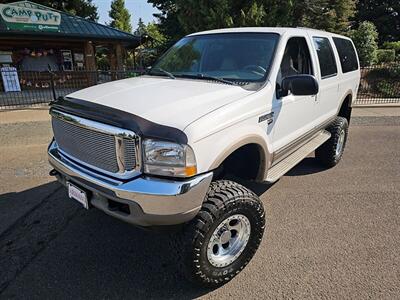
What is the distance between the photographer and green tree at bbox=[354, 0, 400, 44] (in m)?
32.6

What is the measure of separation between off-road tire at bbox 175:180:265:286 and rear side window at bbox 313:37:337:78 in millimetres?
2420

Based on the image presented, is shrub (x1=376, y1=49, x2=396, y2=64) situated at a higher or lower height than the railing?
higher

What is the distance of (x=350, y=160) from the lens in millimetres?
5566

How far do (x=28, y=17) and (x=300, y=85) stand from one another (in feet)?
50.9

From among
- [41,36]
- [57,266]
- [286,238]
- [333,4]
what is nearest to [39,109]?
[41,36]

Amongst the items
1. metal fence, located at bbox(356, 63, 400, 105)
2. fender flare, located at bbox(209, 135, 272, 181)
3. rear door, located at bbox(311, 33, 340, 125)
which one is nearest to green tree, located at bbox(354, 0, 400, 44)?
metal fence, located at bbox(356, 63, 400, 105)

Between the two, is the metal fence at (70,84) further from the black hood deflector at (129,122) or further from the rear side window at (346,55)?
the black hood deflector at (129,122)

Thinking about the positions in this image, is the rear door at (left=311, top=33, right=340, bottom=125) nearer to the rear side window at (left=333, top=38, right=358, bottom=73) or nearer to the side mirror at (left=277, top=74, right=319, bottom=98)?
the rear side window at (left=333, top=38, right=358, bottom=73)

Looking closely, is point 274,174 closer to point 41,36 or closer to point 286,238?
point 286,238

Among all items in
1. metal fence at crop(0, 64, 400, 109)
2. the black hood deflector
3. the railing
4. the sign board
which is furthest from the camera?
the sign board

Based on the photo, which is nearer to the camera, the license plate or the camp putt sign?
the license plate

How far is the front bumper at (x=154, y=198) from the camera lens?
2107 millimetres

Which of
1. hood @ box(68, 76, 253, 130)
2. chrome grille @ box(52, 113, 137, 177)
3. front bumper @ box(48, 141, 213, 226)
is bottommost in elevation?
front bumper @ box(48, 141, 213, 226)

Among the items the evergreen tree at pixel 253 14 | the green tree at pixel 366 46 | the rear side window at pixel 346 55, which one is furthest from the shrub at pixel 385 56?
the rear side window at pixel 346 55
